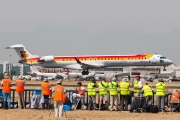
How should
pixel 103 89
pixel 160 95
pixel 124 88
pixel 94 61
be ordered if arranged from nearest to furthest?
pixel 160 95
pixel 124 88
pixel 103 89
pixel 94 61

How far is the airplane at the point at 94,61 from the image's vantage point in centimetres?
8012

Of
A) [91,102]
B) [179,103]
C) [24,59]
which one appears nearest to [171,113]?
[179,103]

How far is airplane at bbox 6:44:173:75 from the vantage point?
80125mm

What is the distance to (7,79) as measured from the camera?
29.1 m

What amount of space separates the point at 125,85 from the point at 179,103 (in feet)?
9.96

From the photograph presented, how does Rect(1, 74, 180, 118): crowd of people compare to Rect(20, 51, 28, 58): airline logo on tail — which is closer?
Rect(1, 74, 180, 118): crowd of people

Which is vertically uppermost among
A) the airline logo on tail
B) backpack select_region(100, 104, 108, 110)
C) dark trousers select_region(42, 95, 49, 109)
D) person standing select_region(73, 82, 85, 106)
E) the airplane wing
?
the airline logo on tail

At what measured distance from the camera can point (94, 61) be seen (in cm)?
8300

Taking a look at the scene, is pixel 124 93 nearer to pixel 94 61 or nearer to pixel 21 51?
pixel 94 61

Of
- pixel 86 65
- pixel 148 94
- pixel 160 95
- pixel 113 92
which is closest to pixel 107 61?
pixel 86 65

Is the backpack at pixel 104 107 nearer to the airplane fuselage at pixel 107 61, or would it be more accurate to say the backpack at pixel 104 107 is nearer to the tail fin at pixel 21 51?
the airplane fuselage at pixel 107 61

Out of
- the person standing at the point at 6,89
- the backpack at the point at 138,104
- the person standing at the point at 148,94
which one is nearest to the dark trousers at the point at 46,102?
the person standing at the point at 6,89

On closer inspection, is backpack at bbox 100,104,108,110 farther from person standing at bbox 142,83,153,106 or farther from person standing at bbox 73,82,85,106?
person standing at bbox 142,83,153,106

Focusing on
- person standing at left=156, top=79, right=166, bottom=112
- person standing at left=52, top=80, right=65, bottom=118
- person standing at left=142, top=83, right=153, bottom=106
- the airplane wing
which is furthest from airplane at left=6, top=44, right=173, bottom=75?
person standing at left=52, top=80, right=65, bottom=118
